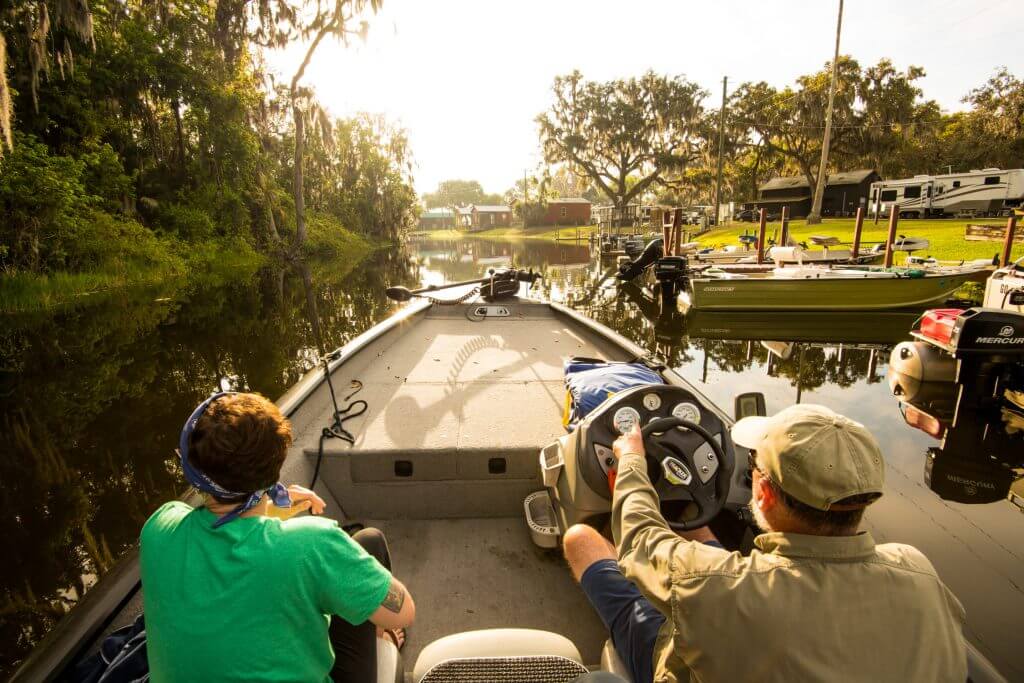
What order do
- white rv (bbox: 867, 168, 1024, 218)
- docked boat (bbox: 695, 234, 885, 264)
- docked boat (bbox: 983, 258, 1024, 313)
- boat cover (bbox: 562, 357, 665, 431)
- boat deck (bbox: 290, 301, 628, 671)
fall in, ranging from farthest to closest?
white rv (bbox: 867, 168, 1024, 218), docked boat (bbox: 695, 234, 885, 264), docked boat (bbox: 983, 258, 1024, 313), boat cover (bbox: 562, 357, 665, 431), boat deck (bbox: 290, 301, 628, 671)

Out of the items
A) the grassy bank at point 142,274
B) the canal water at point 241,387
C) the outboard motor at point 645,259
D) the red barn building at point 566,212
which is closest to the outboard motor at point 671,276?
the canal water at point 241,387

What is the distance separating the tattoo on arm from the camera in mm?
1481

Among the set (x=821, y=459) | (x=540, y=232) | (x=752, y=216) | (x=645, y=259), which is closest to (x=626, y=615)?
(x=821, y=459)

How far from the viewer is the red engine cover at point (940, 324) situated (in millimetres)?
6785

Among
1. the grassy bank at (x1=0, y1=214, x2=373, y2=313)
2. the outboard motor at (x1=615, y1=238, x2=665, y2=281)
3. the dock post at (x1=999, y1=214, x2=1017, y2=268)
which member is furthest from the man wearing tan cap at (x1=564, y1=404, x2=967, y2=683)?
the outboard motor at (x1=615, y1=238, x2=665, y2=281)

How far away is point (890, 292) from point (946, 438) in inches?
327

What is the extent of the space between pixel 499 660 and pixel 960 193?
42732mm

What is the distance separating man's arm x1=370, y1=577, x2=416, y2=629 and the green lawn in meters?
20.2

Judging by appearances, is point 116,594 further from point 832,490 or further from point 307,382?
point 832,490

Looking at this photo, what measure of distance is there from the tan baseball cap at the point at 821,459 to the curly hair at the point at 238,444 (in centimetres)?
139

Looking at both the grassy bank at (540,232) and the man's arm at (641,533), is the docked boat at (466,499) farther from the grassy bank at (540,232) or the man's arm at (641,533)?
the grassy bank at (540,232)

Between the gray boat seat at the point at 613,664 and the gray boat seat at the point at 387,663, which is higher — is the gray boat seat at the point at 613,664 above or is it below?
below

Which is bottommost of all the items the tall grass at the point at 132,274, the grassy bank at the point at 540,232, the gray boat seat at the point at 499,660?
the grassy bank at the point at 540,232

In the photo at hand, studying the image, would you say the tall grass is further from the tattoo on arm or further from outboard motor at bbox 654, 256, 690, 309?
the tattoo on arm
